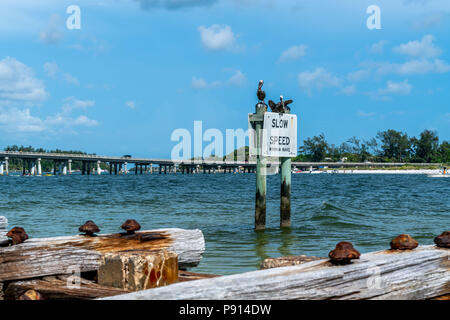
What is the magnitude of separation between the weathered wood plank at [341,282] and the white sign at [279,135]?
30.2 feet

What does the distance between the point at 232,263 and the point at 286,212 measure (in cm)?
597

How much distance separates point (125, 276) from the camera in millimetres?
4402

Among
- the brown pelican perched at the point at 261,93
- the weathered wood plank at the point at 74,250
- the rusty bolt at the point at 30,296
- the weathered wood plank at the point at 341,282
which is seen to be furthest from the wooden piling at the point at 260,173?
the rusty bolt at the point at 30,296

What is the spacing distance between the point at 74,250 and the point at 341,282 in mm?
2694

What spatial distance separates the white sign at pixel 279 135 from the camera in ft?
43.1

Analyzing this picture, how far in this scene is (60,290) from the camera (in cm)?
443

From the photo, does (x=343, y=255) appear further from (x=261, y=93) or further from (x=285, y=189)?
(x=285, y=189)

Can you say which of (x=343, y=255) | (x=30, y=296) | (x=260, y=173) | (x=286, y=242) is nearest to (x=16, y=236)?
(x=30, y=296)

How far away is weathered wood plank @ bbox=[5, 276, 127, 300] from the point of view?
429 centimetres

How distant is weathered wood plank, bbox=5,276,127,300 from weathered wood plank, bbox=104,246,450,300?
1.24 m

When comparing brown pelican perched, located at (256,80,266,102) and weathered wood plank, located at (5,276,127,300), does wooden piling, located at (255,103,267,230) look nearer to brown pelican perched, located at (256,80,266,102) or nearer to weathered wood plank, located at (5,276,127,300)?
brown pelican perched, located at (256,80,266,102)

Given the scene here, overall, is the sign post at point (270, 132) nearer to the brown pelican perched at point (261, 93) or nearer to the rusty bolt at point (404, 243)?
the brown pelican perched at point (261, 93)
